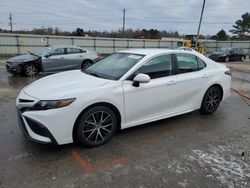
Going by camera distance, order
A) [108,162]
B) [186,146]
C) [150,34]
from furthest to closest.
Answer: [150,34] → [186,146] → [108,162]

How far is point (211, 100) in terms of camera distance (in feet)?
17.7

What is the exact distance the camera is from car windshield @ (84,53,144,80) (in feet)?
13.7

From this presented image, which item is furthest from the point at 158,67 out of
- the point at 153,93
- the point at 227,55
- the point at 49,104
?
the point at 227,55

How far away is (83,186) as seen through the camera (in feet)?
9.23

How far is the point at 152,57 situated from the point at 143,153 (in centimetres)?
179

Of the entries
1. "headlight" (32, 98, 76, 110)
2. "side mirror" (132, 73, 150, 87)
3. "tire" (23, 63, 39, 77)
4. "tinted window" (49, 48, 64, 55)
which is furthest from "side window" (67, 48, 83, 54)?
"headlight" (32, 98, 76, 110)

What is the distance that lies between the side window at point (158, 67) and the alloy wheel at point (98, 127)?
0.96 m

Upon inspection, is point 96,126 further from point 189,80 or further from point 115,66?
point 189,80

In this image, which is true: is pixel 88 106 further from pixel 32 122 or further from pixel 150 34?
pixel 150 34

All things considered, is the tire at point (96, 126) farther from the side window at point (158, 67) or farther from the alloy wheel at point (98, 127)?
the side window at point (158, 67)

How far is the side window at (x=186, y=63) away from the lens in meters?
4.77

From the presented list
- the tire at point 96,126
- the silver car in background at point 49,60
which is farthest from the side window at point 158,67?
the silver car in background at point 49,60

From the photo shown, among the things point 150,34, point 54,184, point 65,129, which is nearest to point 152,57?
point 65,129

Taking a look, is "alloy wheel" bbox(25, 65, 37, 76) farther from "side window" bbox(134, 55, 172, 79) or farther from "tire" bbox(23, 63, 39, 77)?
"side window" bbox(134, 55, 172, 79)
